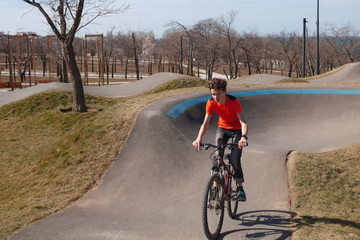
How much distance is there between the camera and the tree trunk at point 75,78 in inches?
665

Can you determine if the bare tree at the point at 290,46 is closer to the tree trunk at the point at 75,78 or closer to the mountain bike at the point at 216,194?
the tree trunk at the point at 75,78

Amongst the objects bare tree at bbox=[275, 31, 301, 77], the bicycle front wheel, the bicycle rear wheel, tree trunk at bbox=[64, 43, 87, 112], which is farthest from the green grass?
bare tree at bbox=[275, 31, 301, 77]

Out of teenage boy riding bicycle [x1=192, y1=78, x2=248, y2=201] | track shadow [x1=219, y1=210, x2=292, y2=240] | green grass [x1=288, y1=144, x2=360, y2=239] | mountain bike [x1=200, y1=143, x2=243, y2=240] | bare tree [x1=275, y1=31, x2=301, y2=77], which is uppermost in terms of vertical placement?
bare tree [x1=275, y1=31, x2=301, y2=77]

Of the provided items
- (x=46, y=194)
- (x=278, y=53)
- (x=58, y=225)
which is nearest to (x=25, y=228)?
(x=58, y=225)

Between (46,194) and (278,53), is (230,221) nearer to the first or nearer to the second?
(46,194)

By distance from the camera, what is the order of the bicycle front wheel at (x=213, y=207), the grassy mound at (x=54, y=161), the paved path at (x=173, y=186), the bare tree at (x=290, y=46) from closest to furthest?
the bicycle front wheel at (x=213, y=207) < the paved path at (x=173, y=186) < the grassy mound at (x=54, y=161) < the bare tree at (x=290, y=46)

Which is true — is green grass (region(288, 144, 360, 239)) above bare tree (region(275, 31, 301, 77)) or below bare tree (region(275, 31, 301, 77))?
below

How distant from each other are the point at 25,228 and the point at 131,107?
22.4 feet

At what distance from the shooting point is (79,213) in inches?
291

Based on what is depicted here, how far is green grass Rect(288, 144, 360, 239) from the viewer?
18.7 ft

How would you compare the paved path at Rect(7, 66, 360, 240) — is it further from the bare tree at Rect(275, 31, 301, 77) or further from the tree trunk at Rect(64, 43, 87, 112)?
the bare tree at Rect(275, 31, 301, 77)

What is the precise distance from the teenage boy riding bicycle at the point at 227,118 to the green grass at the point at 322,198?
1.22 metres

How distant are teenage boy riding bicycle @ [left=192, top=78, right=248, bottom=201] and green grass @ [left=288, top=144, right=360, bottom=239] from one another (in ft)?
3.99

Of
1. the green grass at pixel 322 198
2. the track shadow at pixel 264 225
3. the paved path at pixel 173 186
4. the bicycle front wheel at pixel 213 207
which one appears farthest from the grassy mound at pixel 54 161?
the green grass at pixel 322 198
